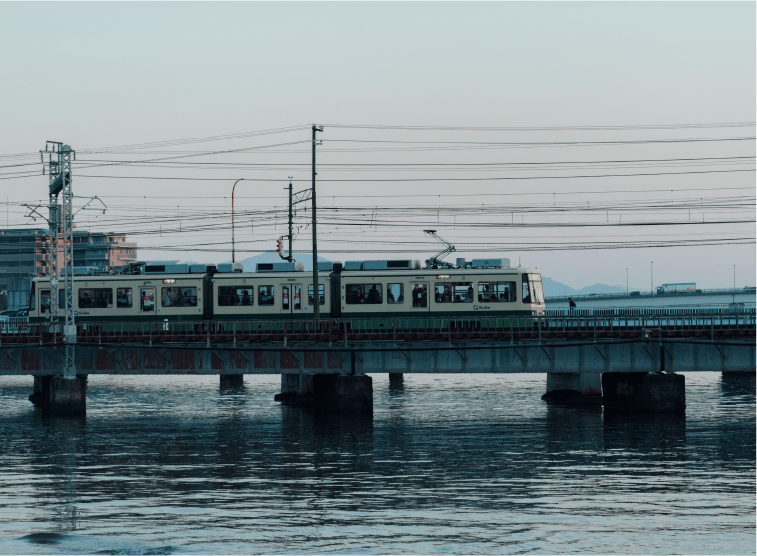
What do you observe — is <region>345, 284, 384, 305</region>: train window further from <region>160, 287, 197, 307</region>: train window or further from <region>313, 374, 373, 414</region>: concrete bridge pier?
<region>160, 287, 197, 307</region>: train window

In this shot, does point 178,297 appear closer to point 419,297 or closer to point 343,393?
point 343,393

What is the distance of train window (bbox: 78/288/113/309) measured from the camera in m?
57.2

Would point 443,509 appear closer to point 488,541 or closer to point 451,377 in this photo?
point 488,541

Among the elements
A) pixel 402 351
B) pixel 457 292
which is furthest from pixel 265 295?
pixel 457 292

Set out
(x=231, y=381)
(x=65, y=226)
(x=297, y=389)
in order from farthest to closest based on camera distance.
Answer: (x=231, y=381) < (x=297, y=389) < (x=65, y=226)

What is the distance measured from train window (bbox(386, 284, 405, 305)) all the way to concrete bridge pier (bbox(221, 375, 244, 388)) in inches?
1154

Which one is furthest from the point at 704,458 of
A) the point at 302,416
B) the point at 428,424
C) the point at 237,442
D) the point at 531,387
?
the point at 531,387

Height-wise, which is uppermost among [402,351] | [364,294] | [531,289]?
[531,289]

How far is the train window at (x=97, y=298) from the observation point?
5719cm

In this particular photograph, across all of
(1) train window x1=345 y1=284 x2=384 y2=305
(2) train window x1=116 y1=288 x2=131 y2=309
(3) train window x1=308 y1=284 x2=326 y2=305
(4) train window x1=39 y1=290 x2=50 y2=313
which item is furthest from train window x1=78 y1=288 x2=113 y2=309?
(1) train window x1=345 y1=284 x2=384 y2=305

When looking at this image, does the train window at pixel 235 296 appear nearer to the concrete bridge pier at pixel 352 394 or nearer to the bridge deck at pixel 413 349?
the bridge deck at pixel 413 349

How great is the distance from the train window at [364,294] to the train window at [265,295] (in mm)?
4359

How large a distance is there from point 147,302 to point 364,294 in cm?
1245

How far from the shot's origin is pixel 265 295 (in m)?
56.2
